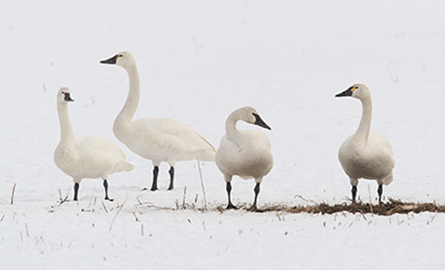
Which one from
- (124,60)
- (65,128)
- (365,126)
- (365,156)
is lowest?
(365,156)

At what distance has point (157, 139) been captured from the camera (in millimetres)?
8930

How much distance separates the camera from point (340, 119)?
1318cm

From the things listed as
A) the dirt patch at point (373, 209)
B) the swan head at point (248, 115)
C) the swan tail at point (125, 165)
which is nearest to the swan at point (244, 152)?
the swan head at point (248, 115)

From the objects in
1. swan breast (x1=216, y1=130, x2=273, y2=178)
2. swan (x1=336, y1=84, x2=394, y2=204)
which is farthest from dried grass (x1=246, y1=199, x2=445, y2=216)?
swan breast (x1=216, y1=130, x2=273, y2=178)

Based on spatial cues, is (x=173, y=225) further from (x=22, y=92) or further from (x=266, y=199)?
(x=22, y=92)

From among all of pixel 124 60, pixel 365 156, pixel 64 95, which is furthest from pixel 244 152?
pixel 124 60

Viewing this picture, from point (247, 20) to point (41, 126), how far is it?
569 inches

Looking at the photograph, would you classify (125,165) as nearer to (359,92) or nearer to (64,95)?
(64,95)

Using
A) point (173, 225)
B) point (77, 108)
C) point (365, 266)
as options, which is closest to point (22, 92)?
point (77, 108)

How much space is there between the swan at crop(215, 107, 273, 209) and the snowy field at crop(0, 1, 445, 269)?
0.61 meters

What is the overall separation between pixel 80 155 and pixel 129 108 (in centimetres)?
192

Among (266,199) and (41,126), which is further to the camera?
(41,126)

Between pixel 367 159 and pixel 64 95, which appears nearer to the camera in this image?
pixel 367 159

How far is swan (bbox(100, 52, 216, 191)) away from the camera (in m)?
8.95
